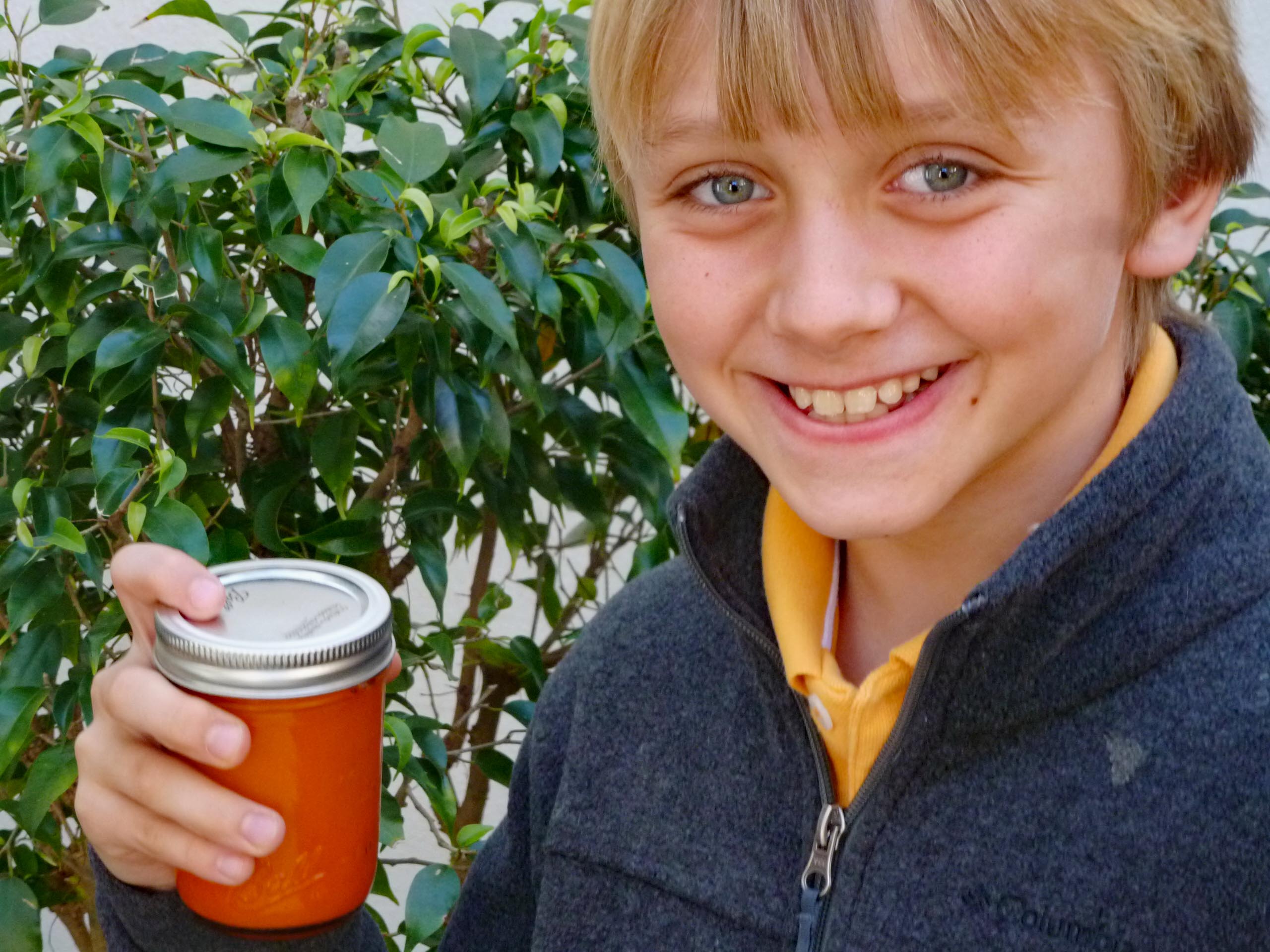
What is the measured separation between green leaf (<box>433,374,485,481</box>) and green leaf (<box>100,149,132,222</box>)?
0.87 ft

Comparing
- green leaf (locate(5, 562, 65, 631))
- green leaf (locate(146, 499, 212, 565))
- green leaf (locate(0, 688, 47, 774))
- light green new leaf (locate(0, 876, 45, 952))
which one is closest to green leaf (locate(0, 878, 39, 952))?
light green new leaf (locate(0, 876, 45, 952))

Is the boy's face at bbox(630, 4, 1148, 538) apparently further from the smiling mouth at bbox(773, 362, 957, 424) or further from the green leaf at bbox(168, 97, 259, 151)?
the green leaf at bbox(168, 97, 259, 151)

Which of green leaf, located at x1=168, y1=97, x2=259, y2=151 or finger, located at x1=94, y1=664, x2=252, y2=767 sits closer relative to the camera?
finger, located at x1=94, y1=664, x2=252, y2=767

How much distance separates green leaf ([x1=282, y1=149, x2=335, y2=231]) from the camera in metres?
1.04

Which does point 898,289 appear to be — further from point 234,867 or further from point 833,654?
point 234,867

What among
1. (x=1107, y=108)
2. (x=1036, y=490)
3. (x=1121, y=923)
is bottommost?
(x=1121, y=923)

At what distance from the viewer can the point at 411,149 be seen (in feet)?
3.56

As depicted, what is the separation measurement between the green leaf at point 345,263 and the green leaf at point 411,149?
77mm

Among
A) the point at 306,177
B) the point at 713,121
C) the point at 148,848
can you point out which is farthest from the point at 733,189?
the point at 148,848

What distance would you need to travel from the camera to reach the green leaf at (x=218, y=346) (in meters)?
1.07

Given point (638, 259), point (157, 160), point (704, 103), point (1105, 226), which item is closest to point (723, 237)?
point (704, 103)

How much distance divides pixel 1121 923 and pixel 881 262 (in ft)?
1.17

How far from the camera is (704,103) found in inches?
30.9

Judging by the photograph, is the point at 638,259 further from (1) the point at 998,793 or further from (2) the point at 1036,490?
(1) the point at 998,793
